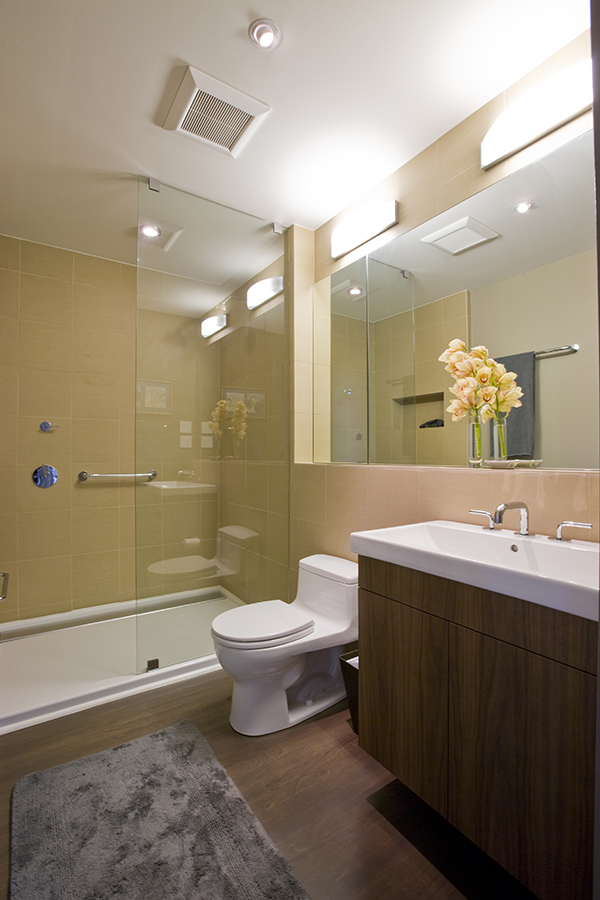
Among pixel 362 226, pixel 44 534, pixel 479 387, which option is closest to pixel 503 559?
pixel 479 387

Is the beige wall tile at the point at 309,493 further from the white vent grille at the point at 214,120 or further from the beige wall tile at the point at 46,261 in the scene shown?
the beige wall tile at the point at 46,261

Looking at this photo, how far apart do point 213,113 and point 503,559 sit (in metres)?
2.05

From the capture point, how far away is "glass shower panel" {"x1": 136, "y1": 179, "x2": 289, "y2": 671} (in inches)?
87.7

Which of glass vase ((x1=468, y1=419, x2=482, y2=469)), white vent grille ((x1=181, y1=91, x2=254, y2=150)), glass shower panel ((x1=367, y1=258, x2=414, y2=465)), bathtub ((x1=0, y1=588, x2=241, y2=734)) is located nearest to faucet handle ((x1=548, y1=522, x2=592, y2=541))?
glass vase ((x1=468, y1=419, x2=482, y2=469))

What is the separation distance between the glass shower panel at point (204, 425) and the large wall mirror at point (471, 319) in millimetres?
408

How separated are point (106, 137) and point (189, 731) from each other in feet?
8.40

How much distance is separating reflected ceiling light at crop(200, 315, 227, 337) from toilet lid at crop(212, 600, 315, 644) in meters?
1.45

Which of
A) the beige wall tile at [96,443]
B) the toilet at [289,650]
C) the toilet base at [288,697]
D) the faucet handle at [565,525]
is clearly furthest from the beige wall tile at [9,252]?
the faucet handle at [565,525]

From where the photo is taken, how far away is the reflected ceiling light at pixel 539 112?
1.41 metres

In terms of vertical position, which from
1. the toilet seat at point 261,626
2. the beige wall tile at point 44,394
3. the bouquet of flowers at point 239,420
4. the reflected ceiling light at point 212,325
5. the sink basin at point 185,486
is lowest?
the toilet seat at point 261,626

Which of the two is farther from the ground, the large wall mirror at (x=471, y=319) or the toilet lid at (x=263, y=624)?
the large wall mirror at (x=471, y=319)

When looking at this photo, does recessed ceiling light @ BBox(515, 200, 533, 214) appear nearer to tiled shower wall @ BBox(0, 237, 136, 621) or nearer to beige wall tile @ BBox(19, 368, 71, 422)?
tiled shower wall @ BBox(0, 237, 136, 621)

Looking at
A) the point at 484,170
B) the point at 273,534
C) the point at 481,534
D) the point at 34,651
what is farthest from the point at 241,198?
the point at 34,651

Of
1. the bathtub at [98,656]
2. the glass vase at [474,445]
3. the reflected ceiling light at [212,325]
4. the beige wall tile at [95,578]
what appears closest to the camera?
the glass vase at [474,445]
